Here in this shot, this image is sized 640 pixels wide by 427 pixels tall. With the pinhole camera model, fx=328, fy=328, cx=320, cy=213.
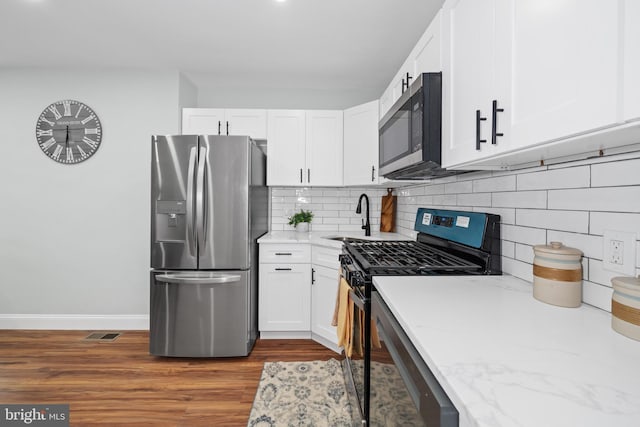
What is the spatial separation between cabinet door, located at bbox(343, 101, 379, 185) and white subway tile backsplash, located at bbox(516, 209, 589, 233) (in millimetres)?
1515

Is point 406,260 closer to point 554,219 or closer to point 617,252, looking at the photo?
point 554,219

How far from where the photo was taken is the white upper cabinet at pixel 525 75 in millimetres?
629

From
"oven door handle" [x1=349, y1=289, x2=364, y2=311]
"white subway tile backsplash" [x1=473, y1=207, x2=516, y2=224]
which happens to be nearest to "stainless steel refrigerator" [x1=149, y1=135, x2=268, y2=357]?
"oven door handle" [x1=349, y1=289, x2=364, y2=311]

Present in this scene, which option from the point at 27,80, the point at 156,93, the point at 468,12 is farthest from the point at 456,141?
the point at 27,80

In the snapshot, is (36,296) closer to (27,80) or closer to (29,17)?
(27,80)

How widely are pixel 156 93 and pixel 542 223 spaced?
128 inches

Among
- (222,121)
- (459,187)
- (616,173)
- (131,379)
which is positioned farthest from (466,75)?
(131,379)

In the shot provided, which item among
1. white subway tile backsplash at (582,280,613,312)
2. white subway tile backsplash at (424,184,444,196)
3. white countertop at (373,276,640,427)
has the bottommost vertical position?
white countertop at (373,276,640,427)

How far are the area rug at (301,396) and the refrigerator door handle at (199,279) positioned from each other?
69 centimetres

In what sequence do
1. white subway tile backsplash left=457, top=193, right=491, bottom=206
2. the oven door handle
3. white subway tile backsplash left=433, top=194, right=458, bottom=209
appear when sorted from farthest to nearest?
white subway tile backsplash left=433, top=194, right=458, bottom=209
white subway tile backsplash left=457, top=193, right=491, bottom=206
the oven door handle

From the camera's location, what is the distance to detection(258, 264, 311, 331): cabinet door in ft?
9.21

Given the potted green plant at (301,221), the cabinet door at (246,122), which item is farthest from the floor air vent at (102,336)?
the cabinet door at (246,122)

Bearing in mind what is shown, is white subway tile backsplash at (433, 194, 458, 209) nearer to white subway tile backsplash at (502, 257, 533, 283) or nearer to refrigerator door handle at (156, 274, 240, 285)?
white subway tile backsplash at (502, 257, 533, 283)

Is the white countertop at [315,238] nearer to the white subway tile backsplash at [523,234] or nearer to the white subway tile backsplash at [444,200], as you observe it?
the white subway tile backsplash at [444,200]
